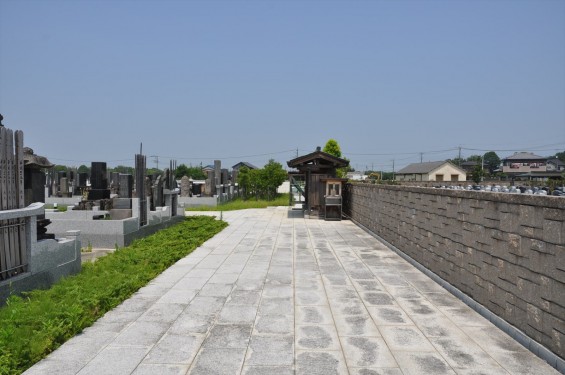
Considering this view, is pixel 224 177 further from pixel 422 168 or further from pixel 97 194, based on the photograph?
pixel 422 168

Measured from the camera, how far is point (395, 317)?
5.35 m

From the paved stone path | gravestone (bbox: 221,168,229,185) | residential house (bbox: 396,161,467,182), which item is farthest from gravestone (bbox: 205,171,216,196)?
residential house (bbox: 396,161,467,182)

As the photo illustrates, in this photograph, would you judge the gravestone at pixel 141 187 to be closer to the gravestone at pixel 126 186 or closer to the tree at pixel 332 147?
the gravestone at pixel 126 186

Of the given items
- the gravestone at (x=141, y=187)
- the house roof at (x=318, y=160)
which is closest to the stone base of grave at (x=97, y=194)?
the gravestone at (x=141, y=187)

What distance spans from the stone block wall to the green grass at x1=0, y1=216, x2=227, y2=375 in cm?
506

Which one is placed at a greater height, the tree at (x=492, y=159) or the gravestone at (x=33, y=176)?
the tree at (x=492, y=159)

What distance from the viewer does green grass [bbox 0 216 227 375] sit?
4055mm

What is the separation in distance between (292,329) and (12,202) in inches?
179

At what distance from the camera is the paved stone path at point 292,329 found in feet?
12.9

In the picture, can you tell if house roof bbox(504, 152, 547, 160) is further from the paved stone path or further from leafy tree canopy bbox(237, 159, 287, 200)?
the paved stone path

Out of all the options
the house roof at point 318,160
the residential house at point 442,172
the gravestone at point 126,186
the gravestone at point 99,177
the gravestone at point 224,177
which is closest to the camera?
the gravestone at point 126,186

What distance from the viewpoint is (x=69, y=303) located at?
5.46 m

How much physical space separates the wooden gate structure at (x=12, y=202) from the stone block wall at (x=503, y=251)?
6.60m

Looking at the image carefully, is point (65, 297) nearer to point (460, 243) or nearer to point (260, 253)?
point (260, 253)
